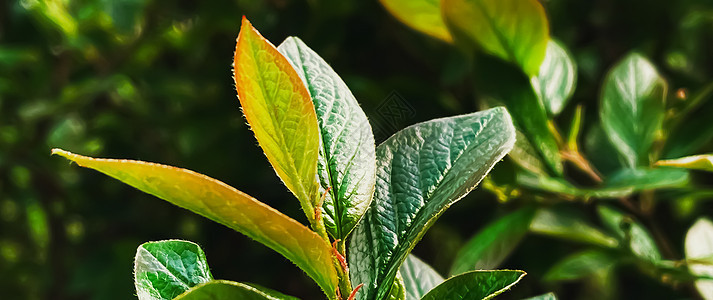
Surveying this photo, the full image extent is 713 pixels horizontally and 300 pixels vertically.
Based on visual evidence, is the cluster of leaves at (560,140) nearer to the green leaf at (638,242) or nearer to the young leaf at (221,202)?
Result: the green leaf at (638,242)

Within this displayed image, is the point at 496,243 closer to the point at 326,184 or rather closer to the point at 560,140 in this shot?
the point at 560,140

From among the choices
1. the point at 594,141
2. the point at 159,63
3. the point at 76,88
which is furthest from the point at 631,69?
the point at 159,63

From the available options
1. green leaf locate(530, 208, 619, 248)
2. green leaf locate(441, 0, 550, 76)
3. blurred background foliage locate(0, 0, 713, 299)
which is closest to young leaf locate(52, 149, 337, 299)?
green leaf locate(441, 0, 550, 76)

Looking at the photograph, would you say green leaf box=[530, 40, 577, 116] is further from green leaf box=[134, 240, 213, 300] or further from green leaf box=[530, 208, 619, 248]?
green leaf box=[134, 240, 213, 300]

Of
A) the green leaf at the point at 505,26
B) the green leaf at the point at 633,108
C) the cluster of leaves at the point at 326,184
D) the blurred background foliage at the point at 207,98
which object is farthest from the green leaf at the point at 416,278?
the blurred background foliage at the point at 207,98

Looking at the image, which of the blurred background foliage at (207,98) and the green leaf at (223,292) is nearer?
the green leaf at (223,292)

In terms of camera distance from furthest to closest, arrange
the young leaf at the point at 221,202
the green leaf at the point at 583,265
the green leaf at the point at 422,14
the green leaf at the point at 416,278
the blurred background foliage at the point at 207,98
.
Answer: the blurred background foliage at the point at 207,98 < the green leaf at the point at 583,265 < the green leaf at the point at 422,14 < the green leaf at the point at 416,278 < the young leaf at the point at 221,202
